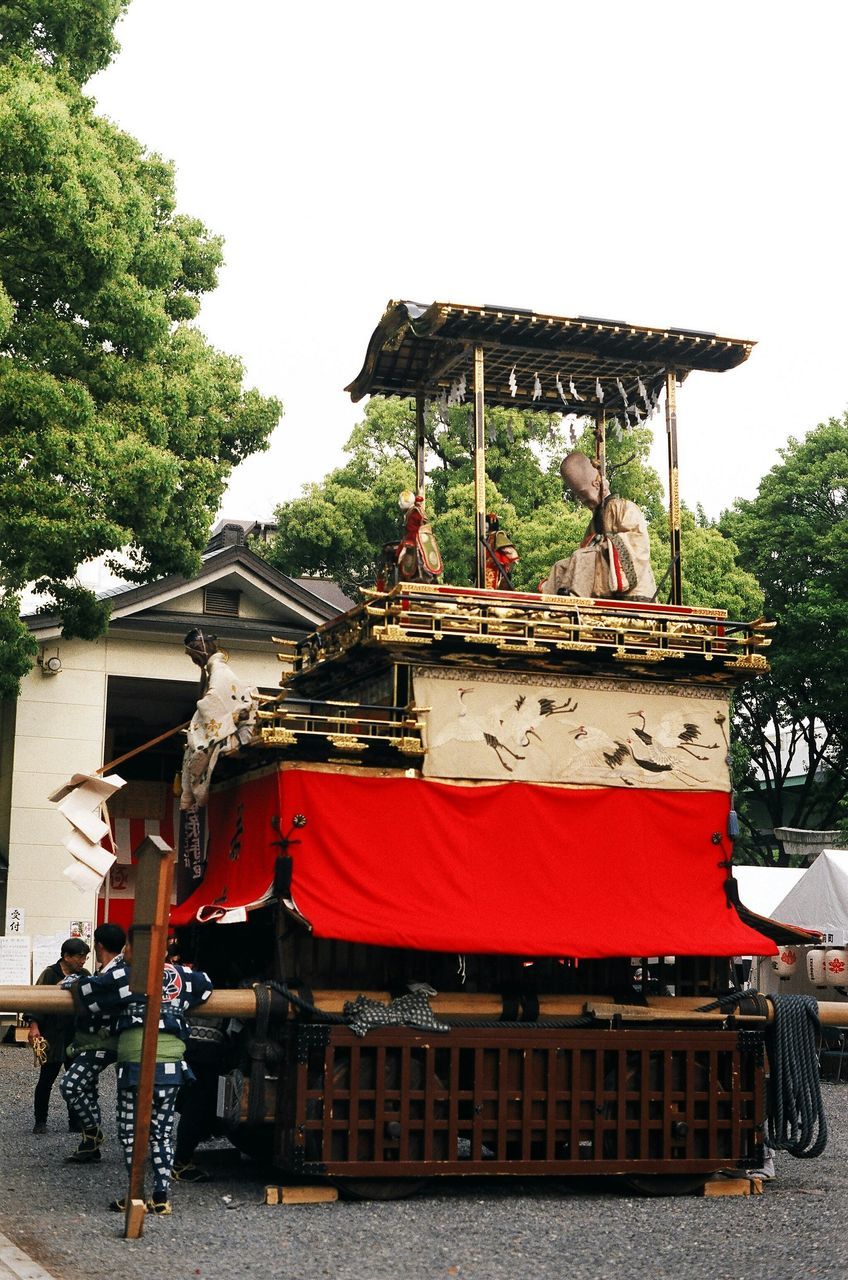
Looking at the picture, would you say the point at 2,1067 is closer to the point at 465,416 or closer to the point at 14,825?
the point at 14,825

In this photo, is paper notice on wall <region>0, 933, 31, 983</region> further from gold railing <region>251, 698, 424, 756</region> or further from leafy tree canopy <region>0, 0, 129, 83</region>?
leafy tree canopy <region>0, 0, 129, 83</region>

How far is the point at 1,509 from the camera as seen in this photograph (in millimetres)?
17688

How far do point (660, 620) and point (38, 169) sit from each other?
9.46 metres

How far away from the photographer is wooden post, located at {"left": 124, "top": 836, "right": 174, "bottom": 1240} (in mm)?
9016

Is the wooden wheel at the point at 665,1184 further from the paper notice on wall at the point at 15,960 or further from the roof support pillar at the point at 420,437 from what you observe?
the paper notice on wall at the point at 15,960

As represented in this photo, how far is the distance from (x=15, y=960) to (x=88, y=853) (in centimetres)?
1136

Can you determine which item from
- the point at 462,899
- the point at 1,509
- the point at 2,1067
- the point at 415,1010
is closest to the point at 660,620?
the point at 462,899

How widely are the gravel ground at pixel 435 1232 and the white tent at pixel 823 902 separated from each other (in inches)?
391

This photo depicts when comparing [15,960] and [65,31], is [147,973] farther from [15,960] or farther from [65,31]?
[65,31]

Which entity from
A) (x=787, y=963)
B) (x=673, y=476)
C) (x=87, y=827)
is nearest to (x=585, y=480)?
(x=673, y=476)

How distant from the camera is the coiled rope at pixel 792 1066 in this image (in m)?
11.8

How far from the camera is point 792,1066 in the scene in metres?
11.8

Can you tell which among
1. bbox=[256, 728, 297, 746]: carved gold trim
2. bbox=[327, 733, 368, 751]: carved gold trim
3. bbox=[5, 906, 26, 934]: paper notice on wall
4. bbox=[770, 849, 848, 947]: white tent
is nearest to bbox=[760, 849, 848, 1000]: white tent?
bbox=[770, 849, 848, 947]: white tent

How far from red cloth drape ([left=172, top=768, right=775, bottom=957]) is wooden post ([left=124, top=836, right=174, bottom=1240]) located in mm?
1713
